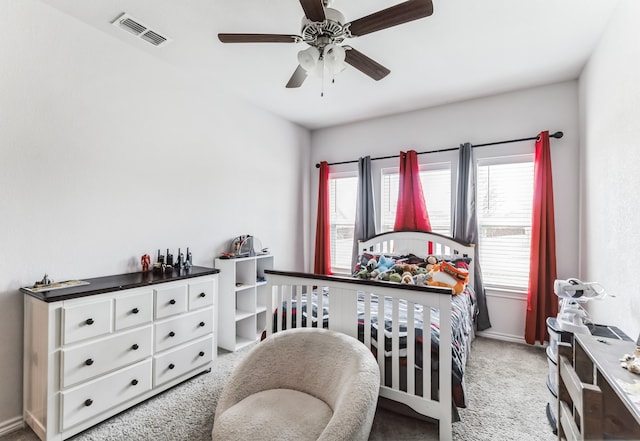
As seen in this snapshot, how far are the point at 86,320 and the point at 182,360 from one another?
31.7 inches

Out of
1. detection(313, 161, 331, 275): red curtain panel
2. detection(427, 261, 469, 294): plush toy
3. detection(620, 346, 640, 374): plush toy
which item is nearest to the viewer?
detection(620, 346, 640, 374): plush toy

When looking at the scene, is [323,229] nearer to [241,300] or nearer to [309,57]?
[241,300]

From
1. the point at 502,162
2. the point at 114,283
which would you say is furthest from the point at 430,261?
the point at 114,283

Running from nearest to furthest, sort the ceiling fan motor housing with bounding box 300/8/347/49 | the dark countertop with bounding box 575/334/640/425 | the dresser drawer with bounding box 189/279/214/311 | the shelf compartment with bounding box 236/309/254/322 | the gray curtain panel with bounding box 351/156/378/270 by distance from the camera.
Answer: the dark countertop with bounding box 575/334/640/425 < the ceiling fan motor housing with bounding box 300/8/347/49 < the dresser drawer with bounding box 189/279/214/311 < the shelf compartment with bounding box 236/309/254/322 < the gray curtain panel with bounding box 351/156/378/270

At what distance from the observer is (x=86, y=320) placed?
1.83 metres

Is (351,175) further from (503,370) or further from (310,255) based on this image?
(503,370)

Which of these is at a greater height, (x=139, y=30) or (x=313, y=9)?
(x=139, y=30)

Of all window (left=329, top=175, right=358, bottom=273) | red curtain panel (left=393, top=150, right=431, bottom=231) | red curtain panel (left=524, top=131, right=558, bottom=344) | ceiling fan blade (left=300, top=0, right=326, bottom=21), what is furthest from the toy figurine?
red curtain panel (left=524, top=131, right=558, bottom=344)

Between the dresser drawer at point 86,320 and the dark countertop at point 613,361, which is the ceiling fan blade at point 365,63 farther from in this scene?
the dresser drawer at point 86,320

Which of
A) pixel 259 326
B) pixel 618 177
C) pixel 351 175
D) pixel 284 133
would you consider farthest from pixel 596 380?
pixel 284 133

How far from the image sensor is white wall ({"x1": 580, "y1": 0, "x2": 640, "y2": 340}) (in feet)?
5.74

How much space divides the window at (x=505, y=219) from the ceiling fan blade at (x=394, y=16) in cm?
238

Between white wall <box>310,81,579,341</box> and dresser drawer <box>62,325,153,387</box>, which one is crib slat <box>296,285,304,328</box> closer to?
dresser drawer <box>62,325,153,387</box>

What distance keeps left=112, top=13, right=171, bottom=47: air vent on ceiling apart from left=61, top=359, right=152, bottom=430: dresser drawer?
2.39 m
